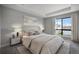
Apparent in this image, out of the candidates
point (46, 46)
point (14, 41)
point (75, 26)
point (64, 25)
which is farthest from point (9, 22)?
point (75, 26)

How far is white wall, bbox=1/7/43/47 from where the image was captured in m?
2.74

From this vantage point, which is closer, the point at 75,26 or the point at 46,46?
the point at 46,46

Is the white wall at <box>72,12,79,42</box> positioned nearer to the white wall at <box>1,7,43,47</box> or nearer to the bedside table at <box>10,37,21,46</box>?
the white wall at <box>1,7,43,47</box>

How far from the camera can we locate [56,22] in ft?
→ 11.1

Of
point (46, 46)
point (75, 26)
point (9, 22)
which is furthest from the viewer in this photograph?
point (75, 26)

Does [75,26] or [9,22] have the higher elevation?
[9,22]

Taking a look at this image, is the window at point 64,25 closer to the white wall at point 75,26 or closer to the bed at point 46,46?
the white wall at point 75,26

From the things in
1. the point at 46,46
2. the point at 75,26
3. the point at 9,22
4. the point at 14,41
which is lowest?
the point at 14,41

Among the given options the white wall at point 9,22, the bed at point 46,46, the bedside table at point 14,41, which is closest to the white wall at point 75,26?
the bed at point 46,46

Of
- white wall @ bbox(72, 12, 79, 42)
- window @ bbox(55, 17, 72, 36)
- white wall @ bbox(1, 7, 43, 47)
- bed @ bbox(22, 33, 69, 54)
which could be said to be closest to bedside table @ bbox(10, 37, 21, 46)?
white wall @ bbox(1, 7, 43, 47)

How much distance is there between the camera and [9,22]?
2930 mm

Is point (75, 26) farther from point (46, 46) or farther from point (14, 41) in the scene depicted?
point (14, 41)
